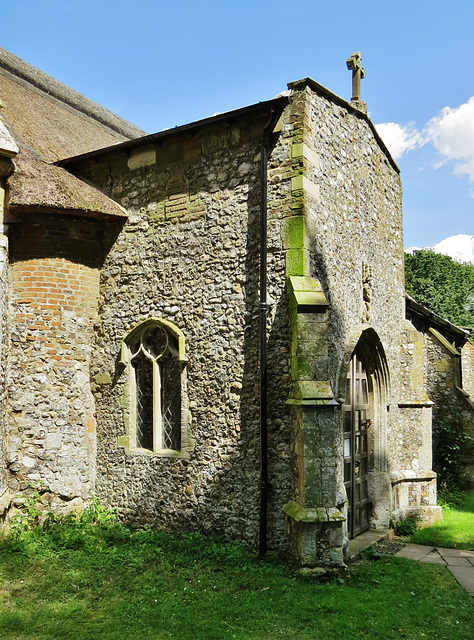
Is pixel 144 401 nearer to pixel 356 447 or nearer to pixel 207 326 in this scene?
pixel 207 326

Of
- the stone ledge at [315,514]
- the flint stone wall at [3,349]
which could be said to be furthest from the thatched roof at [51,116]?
the stone ledge at [315,514]

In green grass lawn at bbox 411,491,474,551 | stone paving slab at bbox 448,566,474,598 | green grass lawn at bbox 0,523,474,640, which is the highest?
green grass lawn at bbox 0,523,474,640

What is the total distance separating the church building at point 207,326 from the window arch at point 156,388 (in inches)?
1.1

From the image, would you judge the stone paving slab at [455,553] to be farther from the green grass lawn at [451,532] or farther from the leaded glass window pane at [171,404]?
the leaded glass window pane at [171,404]

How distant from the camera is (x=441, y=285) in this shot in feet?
77.9

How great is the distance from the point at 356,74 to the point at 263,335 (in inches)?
218

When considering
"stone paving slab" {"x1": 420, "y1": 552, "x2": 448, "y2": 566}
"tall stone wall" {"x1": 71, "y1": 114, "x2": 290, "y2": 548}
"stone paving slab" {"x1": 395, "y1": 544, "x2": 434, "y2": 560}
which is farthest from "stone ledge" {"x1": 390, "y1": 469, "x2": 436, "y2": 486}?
"tall stone wall" {"x1": 71, "y1": 114, "x2": 290, "y2": 548}

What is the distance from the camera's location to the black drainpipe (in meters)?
6.34

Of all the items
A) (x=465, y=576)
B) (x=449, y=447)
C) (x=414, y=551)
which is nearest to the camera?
(x=465, y=576)

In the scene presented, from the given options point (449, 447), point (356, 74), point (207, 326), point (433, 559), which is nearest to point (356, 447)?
point (433, 559)

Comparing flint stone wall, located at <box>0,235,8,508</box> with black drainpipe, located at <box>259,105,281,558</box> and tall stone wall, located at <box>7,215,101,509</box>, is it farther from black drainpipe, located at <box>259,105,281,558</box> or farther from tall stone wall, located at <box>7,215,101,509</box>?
black drainpipe, located at <box>259,105,281,558</box>

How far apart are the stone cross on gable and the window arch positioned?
5179mm

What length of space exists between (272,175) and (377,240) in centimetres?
327

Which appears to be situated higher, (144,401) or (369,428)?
(144,401)
